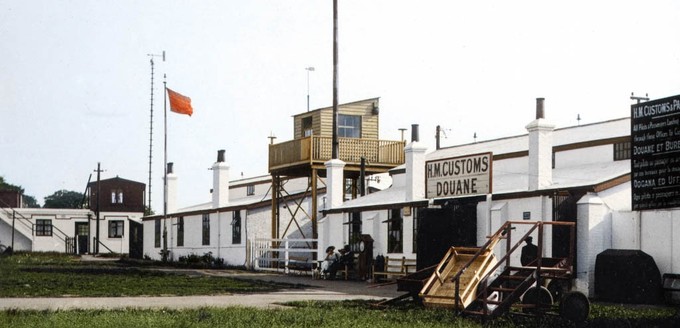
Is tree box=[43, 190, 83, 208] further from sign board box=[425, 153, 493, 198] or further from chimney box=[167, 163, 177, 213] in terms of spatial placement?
sign board box=[425, 153, 493, 198]

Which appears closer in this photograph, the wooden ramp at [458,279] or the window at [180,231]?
the wooden ramp at [458,279]

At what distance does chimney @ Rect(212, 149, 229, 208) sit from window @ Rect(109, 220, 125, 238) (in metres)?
39.7

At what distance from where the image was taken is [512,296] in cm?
1697

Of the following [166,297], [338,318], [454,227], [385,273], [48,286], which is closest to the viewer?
[338,318]

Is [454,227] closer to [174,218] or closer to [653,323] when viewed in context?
[653,323]

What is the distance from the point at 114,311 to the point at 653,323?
8.85 meters

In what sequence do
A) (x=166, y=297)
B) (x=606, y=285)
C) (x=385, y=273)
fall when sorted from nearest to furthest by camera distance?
(x=166, y=297)
(x=606, y=285)
(x=385, y=273)

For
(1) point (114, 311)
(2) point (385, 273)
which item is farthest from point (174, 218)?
(1) point (114, 311)

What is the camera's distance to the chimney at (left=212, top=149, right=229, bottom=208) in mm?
50969

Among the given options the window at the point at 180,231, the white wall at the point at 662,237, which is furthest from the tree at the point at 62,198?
the white wall at the point at 662,237

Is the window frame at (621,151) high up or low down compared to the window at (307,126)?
down

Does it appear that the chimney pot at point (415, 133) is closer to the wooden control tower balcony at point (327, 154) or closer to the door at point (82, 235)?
the wooden control tower balcony at point (327, 154)

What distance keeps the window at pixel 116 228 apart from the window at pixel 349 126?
4848cm

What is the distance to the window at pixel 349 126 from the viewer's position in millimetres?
44875
